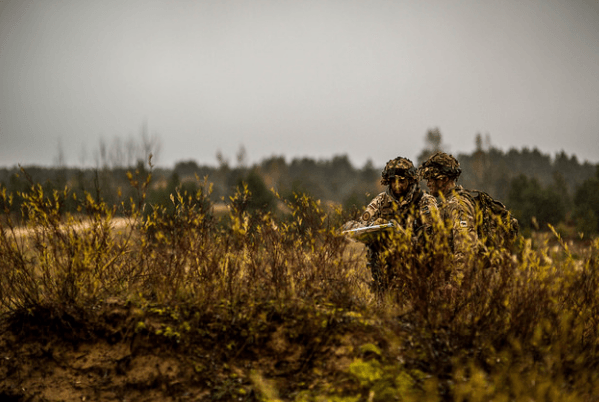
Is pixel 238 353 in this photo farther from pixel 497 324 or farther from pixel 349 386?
pixel 497 324

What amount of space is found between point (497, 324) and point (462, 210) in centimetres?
130

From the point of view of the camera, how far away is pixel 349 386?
2.93 m

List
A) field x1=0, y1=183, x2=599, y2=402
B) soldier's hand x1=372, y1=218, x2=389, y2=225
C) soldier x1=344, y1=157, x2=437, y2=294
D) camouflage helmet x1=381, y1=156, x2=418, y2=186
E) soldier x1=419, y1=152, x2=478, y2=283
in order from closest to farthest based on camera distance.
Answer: field x1=0, y1=183, x2=599, y2=402 < soldier x1=419, y1=152, x2=478, y2=283 < soldier's hand x1=372, y1=218, x2=389, y2=225 < soldier x1=344, y1=157, x2=437, y2=294 < camouflage helmet x1=381, y1=156, x2=418, y2=186

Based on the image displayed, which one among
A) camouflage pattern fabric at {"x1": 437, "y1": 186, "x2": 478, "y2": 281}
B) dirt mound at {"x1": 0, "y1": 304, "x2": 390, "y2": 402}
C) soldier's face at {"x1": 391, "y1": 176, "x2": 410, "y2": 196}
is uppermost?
soldier's face at {"x1": 391, "y1": 176, "x2": 410, "y2": 196}

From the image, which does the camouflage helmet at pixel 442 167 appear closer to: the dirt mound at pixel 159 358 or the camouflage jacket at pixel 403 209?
the camouflage jacket at pixel 403 209

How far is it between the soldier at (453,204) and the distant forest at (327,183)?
2.02 ft

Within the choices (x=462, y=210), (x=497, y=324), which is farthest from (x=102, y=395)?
(x=462, y=210)

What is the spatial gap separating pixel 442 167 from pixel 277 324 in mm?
2492

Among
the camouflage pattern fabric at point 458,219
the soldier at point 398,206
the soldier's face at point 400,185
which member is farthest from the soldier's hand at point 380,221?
the camouflage pattern fabric at point 458,219

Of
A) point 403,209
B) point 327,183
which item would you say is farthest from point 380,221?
point 327,183

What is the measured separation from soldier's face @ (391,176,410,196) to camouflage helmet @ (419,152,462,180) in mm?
285

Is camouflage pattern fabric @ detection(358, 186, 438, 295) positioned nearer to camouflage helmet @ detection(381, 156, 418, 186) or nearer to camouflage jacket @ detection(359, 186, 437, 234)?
camouflage jacket @ detection(359, 186, 437, 234)

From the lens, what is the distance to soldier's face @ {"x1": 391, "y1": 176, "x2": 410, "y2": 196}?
4.48 metres

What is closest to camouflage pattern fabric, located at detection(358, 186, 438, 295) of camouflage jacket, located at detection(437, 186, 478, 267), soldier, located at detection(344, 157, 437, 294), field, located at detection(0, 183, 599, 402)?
soldier, located at detection(344, 157, 437, 294)
